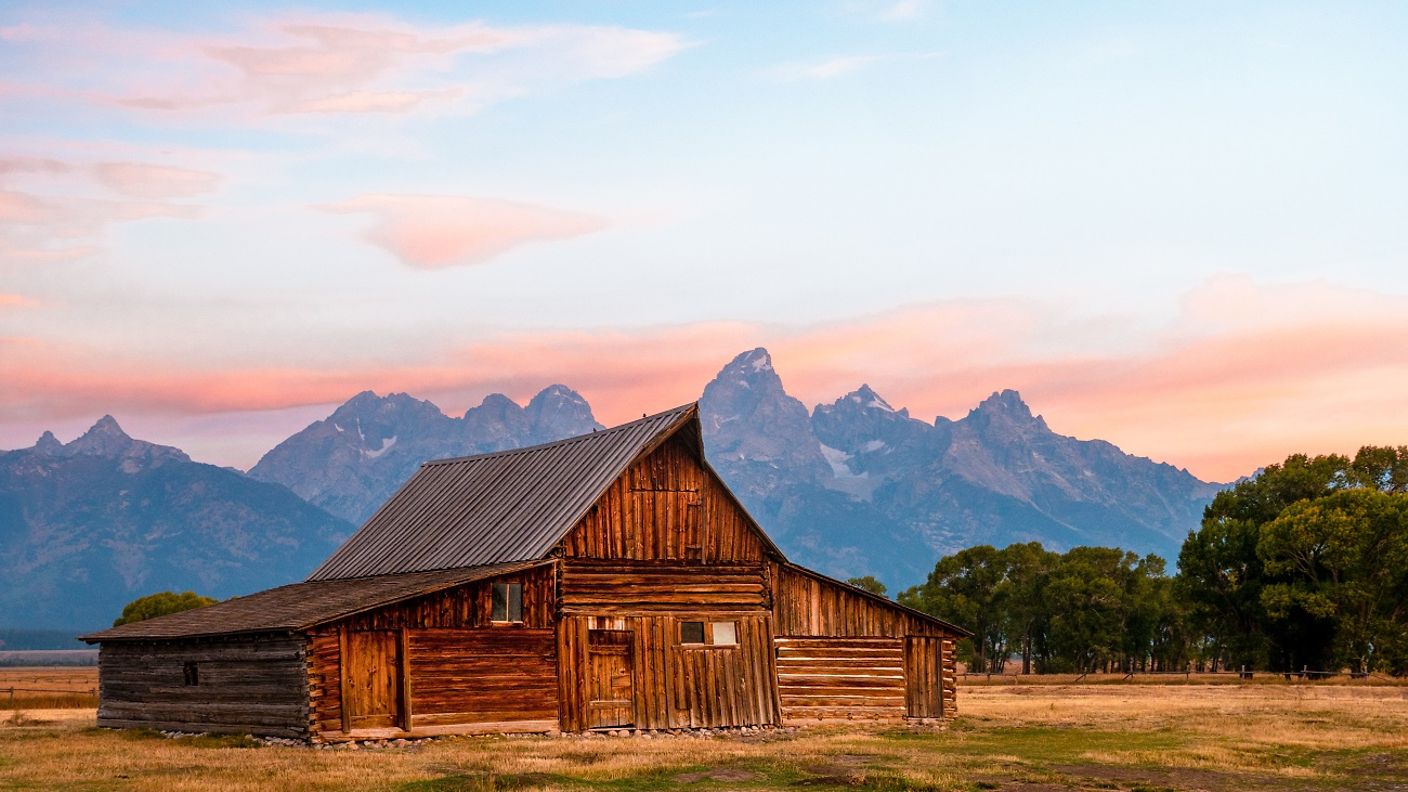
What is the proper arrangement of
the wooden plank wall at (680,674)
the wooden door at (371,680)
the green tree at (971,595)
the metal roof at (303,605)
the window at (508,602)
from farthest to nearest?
the green tree at (971,595), the wooden plank wall at (680,674), the window at (508,602), the metal roof at (303,605), the wooden door at (371,680)

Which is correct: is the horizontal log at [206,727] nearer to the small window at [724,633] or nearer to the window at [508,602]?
the window at [508,602]

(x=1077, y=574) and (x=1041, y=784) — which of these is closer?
(x=1041, y=784)

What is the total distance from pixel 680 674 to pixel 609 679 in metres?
2.32

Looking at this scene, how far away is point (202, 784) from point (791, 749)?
14.4m

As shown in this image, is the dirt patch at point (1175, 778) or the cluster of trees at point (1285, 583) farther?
the cluster of trees at point (1285, 583)

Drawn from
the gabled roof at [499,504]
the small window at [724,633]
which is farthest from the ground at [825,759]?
the gabled roof at [499,504]

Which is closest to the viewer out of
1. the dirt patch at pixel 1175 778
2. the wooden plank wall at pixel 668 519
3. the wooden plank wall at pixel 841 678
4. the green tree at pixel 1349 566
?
the dirt patch at pixel 1175 778

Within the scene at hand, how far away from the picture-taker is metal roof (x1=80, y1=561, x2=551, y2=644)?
39.8m

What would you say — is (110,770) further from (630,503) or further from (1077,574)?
(1077,574)

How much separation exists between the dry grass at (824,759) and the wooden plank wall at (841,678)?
2125 mm

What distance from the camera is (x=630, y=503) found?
148 feet

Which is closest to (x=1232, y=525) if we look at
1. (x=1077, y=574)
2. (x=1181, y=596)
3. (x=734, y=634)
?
(x=1181, y=596)

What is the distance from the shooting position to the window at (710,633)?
46031mm

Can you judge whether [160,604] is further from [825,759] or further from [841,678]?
[825,759]
